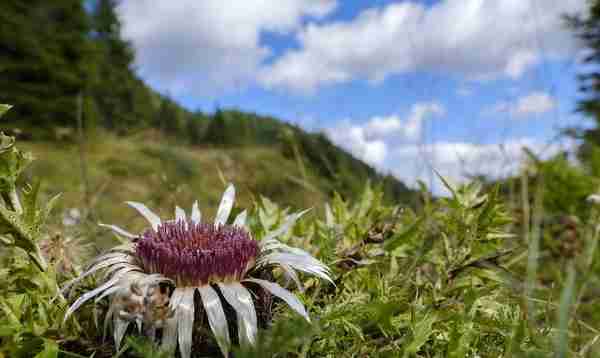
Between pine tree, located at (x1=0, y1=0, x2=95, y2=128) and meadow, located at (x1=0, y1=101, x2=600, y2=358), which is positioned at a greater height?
pine tree, located at (x1=0, y1=0, x2=95, y2=128)

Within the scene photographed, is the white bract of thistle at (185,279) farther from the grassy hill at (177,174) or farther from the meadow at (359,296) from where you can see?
the grassy hill at (177,174)

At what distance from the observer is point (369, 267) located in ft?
4.83

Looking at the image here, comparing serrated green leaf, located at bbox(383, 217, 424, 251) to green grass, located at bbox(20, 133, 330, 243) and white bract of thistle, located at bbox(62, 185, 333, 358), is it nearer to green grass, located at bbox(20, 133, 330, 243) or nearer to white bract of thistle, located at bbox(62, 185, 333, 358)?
white bract of thistle, located at bbox(62, 185, 333, 358)

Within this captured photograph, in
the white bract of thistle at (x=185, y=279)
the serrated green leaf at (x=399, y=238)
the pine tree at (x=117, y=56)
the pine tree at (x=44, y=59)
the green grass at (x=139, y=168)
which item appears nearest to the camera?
the white bract of thistle at (x=185, y=279)

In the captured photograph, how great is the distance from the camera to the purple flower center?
974 mm

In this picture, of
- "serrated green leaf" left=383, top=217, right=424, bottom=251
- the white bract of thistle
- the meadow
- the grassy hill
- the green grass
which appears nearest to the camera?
the white bract of thistle

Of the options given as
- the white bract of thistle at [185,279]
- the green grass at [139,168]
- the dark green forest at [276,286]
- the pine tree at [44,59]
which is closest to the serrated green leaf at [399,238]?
the dark green forest at [276,286]

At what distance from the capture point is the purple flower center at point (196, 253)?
0.97 metres

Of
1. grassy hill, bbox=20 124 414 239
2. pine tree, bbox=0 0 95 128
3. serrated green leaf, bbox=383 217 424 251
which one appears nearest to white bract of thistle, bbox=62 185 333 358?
serrated green leaf, bbox=383 217 424 251

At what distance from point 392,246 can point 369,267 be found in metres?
0.15

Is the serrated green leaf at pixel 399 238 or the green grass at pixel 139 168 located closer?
the serrated green leaf at pixel 399 238

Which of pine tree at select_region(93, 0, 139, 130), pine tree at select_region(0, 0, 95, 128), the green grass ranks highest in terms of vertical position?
pine tree at select_region(93, 0, 139, 130)

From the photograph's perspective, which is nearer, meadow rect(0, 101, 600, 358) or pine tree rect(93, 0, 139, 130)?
meadow rect(0, 101, 600, 358)

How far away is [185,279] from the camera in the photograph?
38.4 inches
